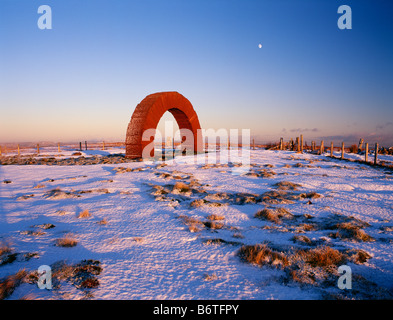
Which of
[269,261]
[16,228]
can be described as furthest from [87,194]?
[269,261]

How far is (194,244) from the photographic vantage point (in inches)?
161

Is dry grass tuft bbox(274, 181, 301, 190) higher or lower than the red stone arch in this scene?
lower

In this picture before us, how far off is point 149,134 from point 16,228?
12576mm

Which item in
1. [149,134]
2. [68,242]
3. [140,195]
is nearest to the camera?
[68,242]

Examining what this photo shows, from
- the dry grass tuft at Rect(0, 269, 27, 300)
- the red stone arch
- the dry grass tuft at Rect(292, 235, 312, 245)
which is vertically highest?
the red stone arch

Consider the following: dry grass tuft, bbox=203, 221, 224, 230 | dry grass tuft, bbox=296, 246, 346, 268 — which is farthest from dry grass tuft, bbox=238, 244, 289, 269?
dry grass tuft, bbox=203, 221, 224, 230

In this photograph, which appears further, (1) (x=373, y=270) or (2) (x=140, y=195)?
(2) (x=140, y=195)

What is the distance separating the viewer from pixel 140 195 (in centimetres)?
748

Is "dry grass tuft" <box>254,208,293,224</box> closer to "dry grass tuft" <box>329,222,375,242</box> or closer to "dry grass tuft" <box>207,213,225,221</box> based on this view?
"dry grass tuft" <box>207,213,225,221</box>

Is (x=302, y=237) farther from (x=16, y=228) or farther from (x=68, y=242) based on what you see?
(x=16, y=228)

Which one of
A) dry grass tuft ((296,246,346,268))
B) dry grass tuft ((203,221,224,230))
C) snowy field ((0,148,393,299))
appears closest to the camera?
snowy field ((0,148,393,299))

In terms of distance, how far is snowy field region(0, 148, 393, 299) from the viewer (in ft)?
9.27

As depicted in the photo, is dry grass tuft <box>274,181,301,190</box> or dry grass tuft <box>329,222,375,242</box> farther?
dry grass tuft <box>274,181,301,190</box>

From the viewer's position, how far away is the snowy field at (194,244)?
283cm
